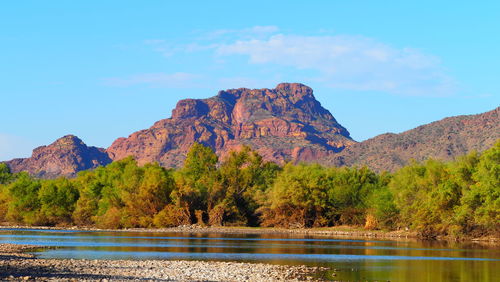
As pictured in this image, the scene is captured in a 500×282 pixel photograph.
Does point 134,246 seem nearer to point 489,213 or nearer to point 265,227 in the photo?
point 489,213

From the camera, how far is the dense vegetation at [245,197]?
3327 inches

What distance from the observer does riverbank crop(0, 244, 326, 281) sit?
3412cm

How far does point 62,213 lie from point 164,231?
2686 centimetres

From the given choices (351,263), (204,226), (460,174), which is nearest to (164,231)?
(204,226)

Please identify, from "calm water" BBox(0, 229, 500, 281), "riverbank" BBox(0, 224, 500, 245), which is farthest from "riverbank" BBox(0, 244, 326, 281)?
"riverbank" BBox(0, 224, 500, 245)

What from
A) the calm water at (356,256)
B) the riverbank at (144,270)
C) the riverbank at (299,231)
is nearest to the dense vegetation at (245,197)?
the riverbank at (299,231)

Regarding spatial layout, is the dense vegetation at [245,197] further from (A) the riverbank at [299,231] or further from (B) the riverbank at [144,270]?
(B) the riverbank at [144,270]

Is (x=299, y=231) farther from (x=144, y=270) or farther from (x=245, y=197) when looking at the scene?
(x=144, y=270)

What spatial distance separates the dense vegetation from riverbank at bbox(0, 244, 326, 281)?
43509 millimetres

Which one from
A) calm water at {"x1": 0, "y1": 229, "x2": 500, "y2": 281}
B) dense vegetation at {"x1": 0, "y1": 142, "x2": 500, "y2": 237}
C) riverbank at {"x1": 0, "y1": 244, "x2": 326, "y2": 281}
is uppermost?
dense vegetation at {"x1": 0, "y1": 142, "x2": 500, "y2": 237}

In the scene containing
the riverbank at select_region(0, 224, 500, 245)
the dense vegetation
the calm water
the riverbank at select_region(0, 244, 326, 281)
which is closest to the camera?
the riverbank at select_region(0, 244, 326, 281)

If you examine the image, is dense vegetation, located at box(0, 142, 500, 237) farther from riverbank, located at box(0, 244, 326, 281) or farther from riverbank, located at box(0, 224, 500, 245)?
riverbank, located at box(0, 244, 326, 281)

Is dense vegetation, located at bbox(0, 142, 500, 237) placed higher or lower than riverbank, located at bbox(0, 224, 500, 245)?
higher

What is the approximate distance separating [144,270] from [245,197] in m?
76.5
